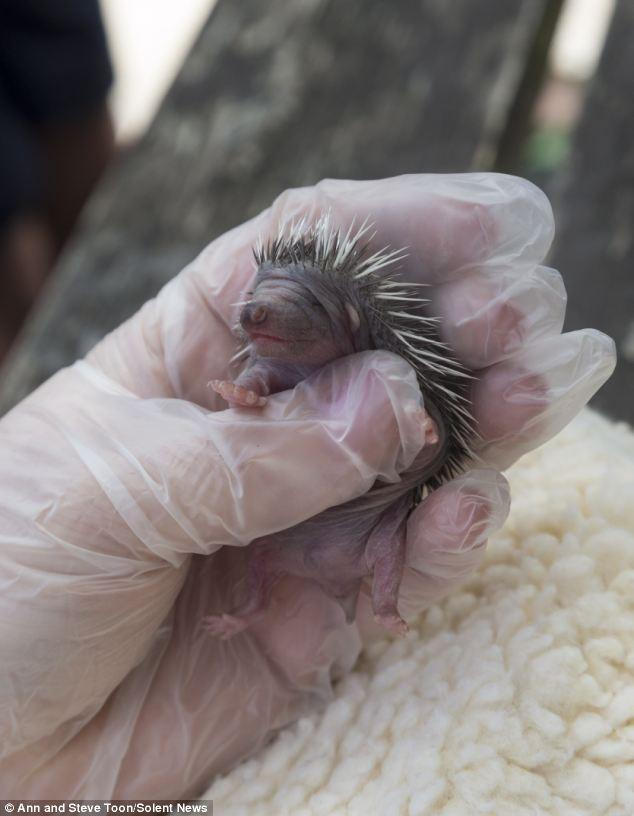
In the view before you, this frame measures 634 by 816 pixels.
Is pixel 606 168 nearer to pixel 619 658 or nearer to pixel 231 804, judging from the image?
pixel 619 658

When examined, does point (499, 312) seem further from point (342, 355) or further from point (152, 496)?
point (152, 496)

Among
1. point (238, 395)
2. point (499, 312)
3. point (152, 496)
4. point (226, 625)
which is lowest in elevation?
point (226, 625)

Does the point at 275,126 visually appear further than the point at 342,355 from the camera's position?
Yes

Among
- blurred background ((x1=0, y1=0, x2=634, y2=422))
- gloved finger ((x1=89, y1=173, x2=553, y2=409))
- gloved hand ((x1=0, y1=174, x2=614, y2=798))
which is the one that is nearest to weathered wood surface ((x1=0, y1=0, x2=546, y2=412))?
blurred background ((x1=0, y1=0, x2=634, y2=422))

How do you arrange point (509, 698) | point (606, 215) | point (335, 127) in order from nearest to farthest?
point (509, 698) → point (606, 215) → point (335, 127)

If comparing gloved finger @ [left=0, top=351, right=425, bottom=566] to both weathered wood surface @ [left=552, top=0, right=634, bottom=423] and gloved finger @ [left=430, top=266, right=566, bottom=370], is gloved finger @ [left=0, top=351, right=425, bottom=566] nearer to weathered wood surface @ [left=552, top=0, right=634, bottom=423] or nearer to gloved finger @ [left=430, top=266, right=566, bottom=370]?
gloved finger @ [left=430, top=266, right=566, bottom=370]

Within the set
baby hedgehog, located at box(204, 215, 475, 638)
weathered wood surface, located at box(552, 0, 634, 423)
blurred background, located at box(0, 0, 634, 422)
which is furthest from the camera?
blurred background, located at box(0, 0, 634, 422)

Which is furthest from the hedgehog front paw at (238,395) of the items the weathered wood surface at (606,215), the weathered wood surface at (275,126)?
the weathered wood surface at (275,126)

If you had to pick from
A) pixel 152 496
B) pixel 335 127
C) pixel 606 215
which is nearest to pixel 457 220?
pixel 152 496
